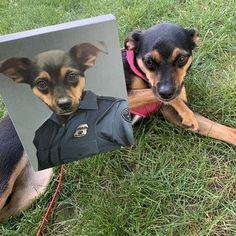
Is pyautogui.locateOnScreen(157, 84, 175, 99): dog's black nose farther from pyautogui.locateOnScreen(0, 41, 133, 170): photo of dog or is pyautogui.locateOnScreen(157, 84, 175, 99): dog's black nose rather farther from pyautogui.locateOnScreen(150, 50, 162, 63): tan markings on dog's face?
pyautogui.locateOnScreen(0, 41, 133, 170): photo of dog

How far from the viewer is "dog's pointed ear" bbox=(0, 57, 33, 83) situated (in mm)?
1935

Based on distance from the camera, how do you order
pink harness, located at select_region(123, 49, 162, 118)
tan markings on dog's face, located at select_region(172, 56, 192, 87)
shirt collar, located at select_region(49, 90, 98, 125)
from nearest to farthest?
shirt collar, located at select_region(49, 90, 98, 125), tan markings on dog's face, located at select_region(172, 56, 192, 87), pink harness, located at select_region(123, 49, 162, 118)

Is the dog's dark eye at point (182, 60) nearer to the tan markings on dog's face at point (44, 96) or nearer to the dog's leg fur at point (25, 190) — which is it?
the tan markings on dog's face at point (44, 96)

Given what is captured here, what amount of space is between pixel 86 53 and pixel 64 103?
0.85 ft

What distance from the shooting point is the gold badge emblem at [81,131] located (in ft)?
7.33

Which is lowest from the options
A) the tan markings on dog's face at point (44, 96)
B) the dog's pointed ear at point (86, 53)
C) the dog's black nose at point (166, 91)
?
the dog's black nose at point (166, 91)

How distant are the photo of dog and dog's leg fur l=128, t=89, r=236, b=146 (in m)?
0.41

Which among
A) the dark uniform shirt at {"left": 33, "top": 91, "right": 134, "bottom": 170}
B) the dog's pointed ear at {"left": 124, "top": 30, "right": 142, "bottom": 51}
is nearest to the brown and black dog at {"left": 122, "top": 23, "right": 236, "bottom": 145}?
the dog's pointed ear at {"left": 124, "top": 30, "right": 142, "bottom": 51}

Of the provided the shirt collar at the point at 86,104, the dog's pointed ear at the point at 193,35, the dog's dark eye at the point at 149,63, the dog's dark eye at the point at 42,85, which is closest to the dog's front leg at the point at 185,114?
the dog's dark eye at the point at 149,63

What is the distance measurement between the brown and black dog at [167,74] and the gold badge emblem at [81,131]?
526mm

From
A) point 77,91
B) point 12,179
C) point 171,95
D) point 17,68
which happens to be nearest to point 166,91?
point 171,95

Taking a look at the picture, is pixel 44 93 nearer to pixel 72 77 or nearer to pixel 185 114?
pixel 72 77

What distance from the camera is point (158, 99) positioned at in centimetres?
262

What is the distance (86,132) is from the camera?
89.0 inches
